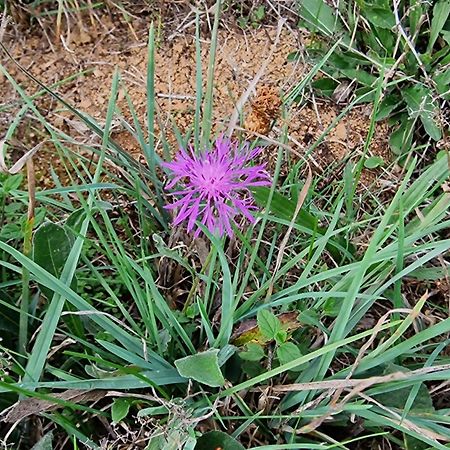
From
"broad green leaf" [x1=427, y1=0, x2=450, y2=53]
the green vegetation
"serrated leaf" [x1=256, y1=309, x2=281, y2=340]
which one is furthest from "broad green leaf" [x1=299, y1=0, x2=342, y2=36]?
"serrated leaf" [x1=256, y1=309, x2=281, y2=340]

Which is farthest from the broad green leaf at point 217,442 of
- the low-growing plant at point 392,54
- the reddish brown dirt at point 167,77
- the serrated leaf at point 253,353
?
the low-growing plant at point 392,54

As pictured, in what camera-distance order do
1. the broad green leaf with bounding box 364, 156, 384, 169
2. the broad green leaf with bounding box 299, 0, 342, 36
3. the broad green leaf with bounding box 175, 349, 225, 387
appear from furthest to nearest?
the broad green leaf with bounding box 299, 0, 342, 36, the broad green leaf with bounding box 364, 156, 384, 169, the broad green leaf with bounding box 175, 349, 225, 387

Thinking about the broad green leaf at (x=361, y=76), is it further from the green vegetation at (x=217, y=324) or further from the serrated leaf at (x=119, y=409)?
the serrated leaf at (x=119, y=409)

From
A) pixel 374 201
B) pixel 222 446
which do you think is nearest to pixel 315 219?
pixel 374 201

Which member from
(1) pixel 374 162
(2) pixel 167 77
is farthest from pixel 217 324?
(2) pixel 167 77

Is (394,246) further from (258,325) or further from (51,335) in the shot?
(51,335)

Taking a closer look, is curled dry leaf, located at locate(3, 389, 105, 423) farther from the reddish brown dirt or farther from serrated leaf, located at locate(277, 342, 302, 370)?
the reddish brown dirt

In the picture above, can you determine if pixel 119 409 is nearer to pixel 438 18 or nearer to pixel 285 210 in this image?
pixel 285 210

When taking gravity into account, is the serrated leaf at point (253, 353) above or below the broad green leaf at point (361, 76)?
below
